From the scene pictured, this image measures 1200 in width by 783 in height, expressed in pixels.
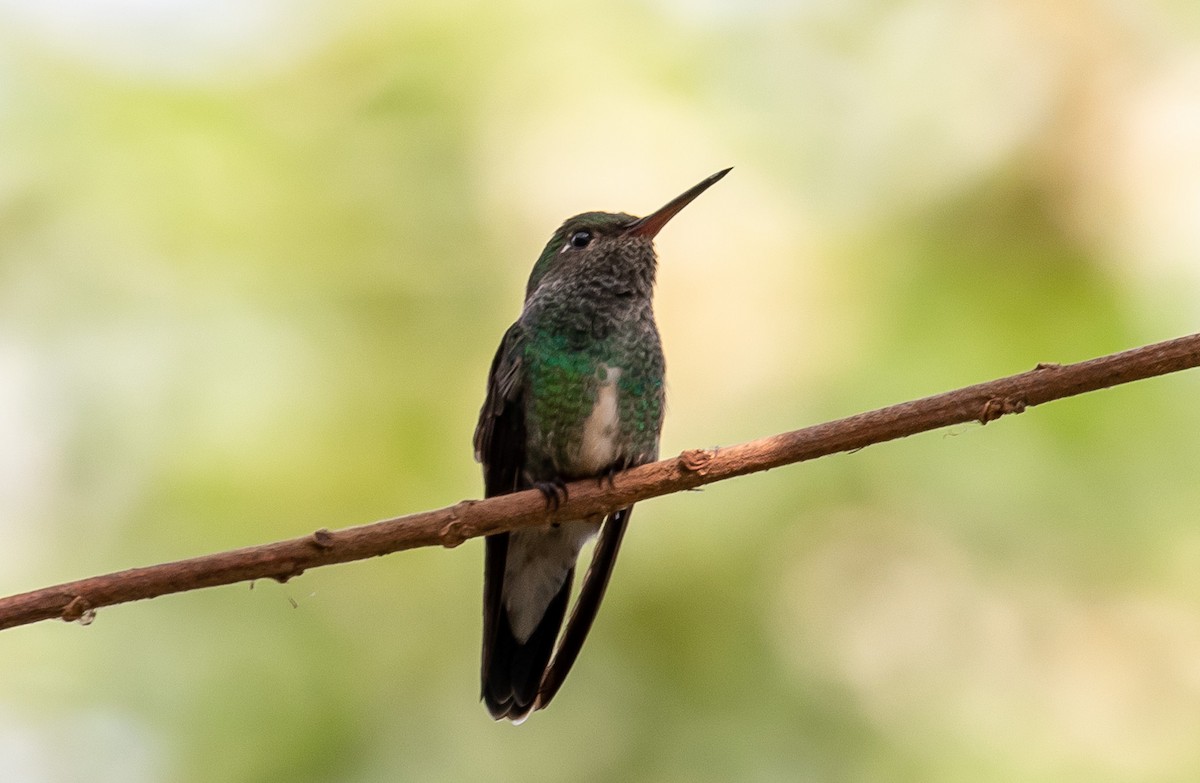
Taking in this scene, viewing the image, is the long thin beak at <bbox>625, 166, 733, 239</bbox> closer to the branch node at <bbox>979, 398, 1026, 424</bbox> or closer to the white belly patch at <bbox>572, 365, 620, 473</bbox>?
the white belly patch at <bbox>572, 365, 620, 473</bbox>

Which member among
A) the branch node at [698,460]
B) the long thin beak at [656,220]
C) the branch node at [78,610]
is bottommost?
the branch node at [78,610]

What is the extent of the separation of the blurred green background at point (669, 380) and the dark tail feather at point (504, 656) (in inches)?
41.3

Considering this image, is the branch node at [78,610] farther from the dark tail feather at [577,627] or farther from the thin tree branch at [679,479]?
the dark tail feather at [577,627]

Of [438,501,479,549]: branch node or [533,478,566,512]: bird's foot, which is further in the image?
[533,478,566,512]: bird's foot

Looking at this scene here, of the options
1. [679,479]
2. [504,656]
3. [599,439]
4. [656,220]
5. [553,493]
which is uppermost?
[656,220]

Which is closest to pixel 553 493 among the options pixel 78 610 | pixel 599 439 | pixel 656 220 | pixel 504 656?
pixel 599 439

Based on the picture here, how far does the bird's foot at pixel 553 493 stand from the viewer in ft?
12.3

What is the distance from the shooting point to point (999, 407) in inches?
120

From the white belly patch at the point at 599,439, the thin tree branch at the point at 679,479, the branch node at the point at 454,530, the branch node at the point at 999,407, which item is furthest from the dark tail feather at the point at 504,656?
the branch node at the point at 999,407

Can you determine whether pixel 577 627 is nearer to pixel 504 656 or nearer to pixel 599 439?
pixel 504 656

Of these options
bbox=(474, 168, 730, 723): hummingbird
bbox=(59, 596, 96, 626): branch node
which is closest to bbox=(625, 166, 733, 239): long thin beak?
bbox=(474, 168, 730, 723): hummingbird

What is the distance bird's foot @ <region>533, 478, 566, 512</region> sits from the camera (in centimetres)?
376

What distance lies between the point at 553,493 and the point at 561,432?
450 mm

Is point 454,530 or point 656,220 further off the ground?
point 656,220
